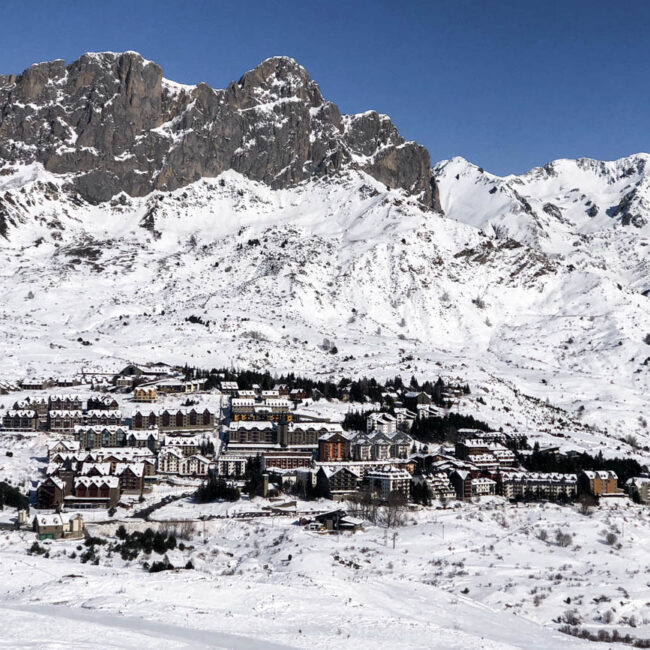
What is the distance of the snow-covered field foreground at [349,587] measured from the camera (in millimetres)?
38031

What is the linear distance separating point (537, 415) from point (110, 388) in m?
62.5

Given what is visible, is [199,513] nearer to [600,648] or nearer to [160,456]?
[160,456]

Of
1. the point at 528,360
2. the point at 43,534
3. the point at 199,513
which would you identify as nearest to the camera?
the point at 43,534

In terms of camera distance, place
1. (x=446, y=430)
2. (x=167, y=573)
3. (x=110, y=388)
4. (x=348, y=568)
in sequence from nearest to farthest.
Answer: (x=167, y=573)
(x=348, y=568)
(x=446, y=430)
(x=110, y=388)

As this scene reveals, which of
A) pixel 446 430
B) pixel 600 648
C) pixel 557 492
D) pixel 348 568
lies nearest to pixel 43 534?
pixel 348 568

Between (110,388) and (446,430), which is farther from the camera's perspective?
(110,388)

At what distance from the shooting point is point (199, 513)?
2894 inches

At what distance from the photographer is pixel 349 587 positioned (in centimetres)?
5053

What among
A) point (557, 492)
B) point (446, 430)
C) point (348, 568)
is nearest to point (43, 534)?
point (348, 568)

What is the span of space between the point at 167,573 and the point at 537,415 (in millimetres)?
87808

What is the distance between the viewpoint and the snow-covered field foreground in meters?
38.0

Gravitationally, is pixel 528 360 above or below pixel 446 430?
above

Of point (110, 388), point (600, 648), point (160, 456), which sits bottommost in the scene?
point (600, 648)

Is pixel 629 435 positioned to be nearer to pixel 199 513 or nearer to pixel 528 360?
pixel 528 360
